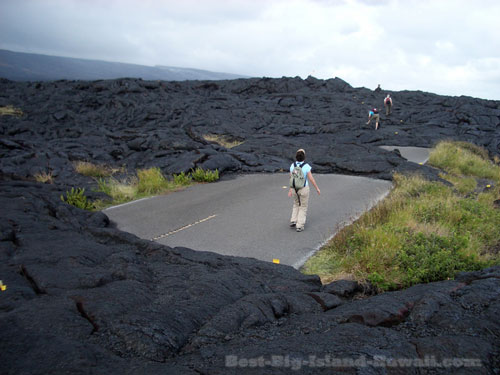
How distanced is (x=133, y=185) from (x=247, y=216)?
5549mm

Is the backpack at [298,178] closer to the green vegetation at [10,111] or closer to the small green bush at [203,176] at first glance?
the small green bush at [203,176]

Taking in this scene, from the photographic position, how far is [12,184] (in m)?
9.69

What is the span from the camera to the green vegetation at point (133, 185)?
11.1 meters

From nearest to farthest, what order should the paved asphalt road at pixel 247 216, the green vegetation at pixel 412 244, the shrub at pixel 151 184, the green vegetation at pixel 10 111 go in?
the green vegetation at pixel 412 244 < the paved asphalt road at pixel 247 216 < the shrub at pixel 151 184 < the green vegetation at pixel 10 111

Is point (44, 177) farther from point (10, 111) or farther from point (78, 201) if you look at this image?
point (10, 111)

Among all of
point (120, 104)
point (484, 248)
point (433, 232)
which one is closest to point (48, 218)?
point (433, 232)

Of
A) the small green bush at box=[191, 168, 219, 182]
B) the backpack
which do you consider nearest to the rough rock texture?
the small green bush at box=[191, 168, 219, 182]

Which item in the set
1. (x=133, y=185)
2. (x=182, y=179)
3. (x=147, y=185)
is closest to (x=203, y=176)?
(x=182, y=179)

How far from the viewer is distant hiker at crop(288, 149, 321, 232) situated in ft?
28.0

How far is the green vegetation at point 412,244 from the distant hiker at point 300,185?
1190mm

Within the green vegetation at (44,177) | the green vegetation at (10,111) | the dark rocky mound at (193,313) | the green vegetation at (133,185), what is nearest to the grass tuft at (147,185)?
the green vegetation at (133,185)

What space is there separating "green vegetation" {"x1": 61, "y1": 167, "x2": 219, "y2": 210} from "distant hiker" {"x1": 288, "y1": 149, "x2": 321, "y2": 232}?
5.82 m

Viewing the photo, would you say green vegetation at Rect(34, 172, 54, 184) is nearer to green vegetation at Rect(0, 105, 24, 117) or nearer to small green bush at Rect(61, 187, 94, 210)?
small green bush at Rect(61, 187, 94, 210)

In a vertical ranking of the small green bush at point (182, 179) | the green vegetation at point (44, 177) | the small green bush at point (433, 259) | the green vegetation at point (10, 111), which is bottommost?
the green vegetation at point (44, 177)
